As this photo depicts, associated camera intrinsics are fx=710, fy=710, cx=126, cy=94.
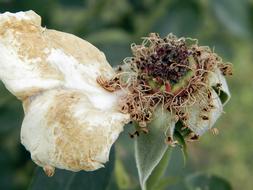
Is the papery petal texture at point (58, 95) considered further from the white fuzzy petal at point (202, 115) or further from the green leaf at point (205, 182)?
the green leaf at point (205, 182)

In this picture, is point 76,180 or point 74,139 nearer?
point 74,139

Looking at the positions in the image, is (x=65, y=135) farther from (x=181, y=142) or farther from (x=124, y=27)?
(x=124, y=27)

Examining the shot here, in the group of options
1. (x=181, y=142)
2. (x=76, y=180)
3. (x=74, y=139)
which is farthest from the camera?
(x=76, y=180)

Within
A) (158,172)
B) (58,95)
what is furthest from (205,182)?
(58,95)

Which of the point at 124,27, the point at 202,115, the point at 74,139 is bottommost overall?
the point at 74,139

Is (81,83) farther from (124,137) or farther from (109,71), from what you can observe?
(124,137)

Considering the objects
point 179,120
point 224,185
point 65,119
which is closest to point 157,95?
point 179,120

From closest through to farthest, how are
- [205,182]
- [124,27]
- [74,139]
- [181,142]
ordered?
1. [74,139]
2. [181,142]
3. [205,182]
4. [124,27]

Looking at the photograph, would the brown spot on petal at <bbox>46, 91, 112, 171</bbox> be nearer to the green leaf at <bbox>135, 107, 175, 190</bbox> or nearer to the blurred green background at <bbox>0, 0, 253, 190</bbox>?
the green leaf at <bbox>135, 107, 175, 190</bbox>

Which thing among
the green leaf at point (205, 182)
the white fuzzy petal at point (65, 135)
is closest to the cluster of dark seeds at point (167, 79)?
the white fuzzy petal at point (65, 135)
